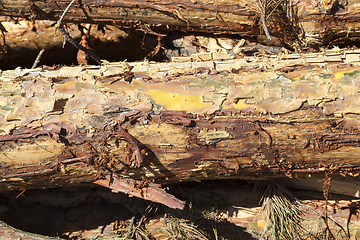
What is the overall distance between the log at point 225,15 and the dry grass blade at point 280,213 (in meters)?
1.19

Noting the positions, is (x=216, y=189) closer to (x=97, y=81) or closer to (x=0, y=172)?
(x=97, y=81)

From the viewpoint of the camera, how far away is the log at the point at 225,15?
7.64 ft

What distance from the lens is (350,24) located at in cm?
241

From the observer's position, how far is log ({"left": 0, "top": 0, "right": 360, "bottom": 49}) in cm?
233

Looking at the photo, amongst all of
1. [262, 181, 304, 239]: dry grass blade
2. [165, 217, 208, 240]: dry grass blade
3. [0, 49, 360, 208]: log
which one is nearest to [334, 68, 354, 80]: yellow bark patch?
[0, 49, 360, 208]: log

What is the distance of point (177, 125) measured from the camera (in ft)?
5.54

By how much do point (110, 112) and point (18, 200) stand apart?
4.76 feet

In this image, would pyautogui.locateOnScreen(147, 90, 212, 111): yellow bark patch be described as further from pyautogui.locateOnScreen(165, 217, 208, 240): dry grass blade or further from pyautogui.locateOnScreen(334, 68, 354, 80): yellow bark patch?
pyautogui.locateOnScreen(165, 217, 208, 240): dry grass blade

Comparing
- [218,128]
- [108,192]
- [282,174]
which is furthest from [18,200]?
[282,174]

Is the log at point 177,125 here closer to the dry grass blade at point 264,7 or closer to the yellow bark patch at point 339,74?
the yellow bark patch at point 339,74

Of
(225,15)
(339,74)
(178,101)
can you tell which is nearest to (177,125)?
(178,101)

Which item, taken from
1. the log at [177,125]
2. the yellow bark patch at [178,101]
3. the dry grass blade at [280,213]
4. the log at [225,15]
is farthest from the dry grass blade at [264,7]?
the dry grass blade at [280,213]

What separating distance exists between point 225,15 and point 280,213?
159 centimetres

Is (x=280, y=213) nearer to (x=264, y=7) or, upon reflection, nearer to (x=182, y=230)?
(x=182, y=230)
